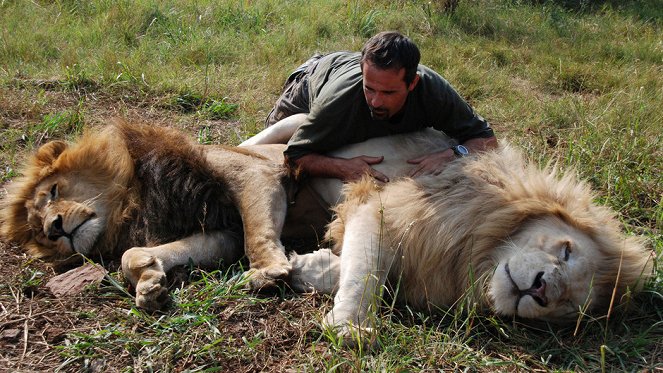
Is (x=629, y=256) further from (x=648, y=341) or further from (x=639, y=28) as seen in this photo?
(x=639, y=28)

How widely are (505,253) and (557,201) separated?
15.0 inches

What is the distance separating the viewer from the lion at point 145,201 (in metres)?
3.42

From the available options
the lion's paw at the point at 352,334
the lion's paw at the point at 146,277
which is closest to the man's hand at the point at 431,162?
the lion's paw at the point at 352,334

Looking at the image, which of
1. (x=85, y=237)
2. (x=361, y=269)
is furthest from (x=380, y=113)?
(x=85, y=237)

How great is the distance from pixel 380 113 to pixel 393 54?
0.31 meters

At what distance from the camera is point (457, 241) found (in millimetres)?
3049

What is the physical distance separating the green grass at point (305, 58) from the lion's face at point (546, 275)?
0.13 m

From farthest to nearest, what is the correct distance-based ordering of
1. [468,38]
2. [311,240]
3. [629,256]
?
[468,38] < [311,240] < [629,256]

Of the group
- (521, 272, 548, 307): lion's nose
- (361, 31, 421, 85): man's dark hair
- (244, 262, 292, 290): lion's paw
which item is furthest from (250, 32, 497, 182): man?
(521, 272, 548, 307): lion's nose

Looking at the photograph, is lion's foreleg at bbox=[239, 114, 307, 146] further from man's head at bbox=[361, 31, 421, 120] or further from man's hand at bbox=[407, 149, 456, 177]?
Answer: man's hand at bbox=[407, 149, 456, 177]

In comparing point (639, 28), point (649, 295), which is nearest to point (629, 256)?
point (649, 295)

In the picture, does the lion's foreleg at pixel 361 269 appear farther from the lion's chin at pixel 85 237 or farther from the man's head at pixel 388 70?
the lion's chin at pixel 85 237

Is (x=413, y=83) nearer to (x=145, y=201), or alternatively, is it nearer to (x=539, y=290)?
(x=539, y=290)

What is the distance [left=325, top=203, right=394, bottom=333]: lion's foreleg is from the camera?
109 inches
